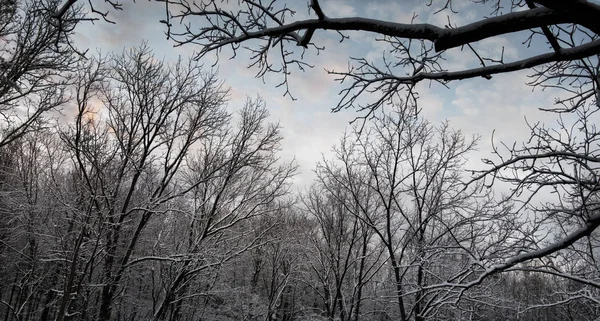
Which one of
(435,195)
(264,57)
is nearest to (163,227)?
(435,195)

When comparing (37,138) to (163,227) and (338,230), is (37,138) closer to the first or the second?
(163,227)

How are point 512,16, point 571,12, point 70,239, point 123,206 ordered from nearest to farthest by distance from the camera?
point 571,12
point 512,16
point 70,239
point 123,206

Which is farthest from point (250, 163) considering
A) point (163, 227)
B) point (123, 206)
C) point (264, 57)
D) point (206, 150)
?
point (264, 57)

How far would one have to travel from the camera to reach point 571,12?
6.84 ft

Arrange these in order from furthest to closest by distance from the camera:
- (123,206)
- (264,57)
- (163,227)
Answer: (163,227) < (123,206) < (264,57)

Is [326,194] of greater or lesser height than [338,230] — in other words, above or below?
above

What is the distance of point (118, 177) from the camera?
9.49 metres

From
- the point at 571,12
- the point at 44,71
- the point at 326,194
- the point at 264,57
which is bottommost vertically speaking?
the point at 571,12

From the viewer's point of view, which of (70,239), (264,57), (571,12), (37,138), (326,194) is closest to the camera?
(571,12)

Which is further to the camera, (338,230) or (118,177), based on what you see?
(338,230)

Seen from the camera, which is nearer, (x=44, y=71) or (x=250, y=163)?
(x=44, y=71)

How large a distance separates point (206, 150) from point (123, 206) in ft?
14.3

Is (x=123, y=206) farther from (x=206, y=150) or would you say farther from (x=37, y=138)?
(x=37, y=138)

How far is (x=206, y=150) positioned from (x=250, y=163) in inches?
73.8
